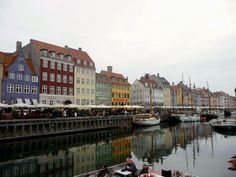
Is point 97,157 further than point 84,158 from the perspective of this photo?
Yes

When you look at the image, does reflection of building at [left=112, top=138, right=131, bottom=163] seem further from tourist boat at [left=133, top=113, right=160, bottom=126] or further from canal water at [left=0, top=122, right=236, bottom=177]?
tourist boat at [left=133, top=113, right=160, bottom=126]

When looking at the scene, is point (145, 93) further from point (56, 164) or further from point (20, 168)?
point (20, 168)

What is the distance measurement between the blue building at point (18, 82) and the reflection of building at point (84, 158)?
22.0 m

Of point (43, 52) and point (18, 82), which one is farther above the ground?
point (43, 52)

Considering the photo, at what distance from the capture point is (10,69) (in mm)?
43562

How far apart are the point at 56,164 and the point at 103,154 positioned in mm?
6118

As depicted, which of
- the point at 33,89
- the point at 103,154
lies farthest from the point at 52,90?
the point at 103,154

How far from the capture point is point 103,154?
80.8ft

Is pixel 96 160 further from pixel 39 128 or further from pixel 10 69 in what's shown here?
pixel 10 69

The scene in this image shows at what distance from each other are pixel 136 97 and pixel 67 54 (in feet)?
134

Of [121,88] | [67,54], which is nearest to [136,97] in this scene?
[121,88]

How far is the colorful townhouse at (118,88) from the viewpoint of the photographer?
72.9 metres

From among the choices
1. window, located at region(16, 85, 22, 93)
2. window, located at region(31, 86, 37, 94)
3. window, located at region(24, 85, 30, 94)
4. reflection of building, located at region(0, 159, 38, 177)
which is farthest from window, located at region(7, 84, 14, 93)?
reflection of building, located at region(0, 159, 38, 177)

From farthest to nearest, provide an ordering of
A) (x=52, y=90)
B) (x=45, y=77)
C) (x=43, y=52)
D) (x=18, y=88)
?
(x=52, y=90), (x=43, y=52), (x=45, y=77), (x=18, y=88)
